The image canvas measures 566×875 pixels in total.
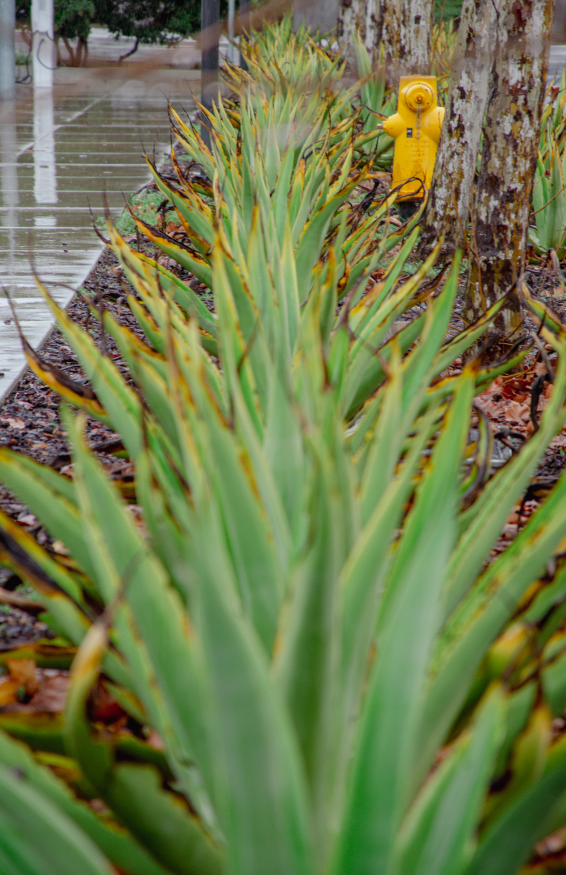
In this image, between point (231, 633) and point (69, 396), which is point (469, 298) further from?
point (231, 633)

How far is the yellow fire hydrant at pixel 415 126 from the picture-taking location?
6969 mm

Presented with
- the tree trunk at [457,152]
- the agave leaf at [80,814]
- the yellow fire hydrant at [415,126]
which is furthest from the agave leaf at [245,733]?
the yellow fire hydrant at [415,126]

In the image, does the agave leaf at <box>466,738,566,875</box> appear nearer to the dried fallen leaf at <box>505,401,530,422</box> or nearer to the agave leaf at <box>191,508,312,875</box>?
the agave leaf at <box>191,508,312,875</box>

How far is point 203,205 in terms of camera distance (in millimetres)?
4062

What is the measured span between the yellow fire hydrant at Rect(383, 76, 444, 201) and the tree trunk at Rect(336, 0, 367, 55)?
242 inches

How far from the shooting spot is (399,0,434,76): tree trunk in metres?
9.40

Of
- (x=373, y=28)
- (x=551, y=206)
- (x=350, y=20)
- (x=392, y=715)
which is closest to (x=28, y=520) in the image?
(x=392, y=715)

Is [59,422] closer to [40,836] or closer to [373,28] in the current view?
[40,836]

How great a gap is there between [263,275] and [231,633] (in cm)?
180

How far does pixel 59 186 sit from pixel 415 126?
394cm

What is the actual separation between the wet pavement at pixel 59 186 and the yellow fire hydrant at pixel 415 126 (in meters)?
1.90

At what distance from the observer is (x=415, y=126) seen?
718cm

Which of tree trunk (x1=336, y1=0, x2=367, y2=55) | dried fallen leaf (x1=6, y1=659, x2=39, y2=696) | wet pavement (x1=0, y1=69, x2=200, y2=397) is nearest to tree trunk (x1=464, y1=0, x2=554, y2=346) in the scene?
wet pavement (x1=0, y1=69, x2=200, y2=397)

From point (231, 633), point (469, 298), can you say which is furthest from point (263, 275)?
point (469, 298)
